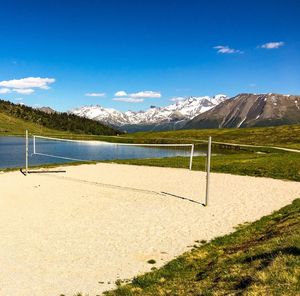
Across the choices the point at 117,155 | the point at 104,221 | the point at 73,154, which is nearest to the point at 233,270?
the point at 104,221

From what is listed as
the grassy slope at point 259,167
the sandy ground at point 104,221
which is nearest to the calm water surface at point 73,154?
the grassy slope at point 259,167

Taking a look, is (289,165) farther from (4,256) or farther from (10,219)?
(4,256)

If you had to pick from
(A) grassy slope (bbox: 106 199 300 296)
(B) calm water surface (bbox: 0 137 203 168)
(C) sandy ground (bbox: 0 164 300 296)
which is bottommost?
(B) calm water surface (bbox: 0 137 203 168)

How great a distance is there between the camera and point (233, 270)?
9.73 metres

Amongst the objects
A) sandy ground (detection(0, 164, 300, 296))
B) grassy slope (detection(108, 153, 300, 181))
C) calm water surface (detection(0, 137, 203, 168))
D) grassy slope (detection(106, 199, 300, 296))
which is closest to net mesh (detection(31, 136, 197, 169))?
calm water surface (detection(0, 137, 203, 168))

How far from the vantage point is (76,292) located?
10297 mm

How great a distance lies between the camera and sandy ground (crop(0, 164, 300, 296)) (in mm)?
11625

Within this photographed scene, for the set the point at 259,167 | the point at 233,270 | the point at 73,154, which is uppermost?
the point at 259,167

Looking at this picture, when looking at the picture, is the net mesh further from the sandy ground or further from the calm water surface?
the sandy ground

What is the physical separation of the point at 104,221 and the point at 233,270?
880cm

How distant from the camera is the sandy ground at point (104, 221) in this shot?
11.6 meters

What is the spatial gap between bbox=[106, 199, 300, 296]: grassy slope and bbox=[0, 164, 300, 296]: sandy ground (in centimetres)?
82

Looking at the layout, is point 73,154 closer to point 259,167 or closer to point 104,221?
point 259,167

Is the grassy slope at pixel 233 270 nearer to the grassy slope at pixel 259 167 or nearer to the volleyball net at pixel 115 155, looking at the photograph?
the volleyball net at pixel 115 155
